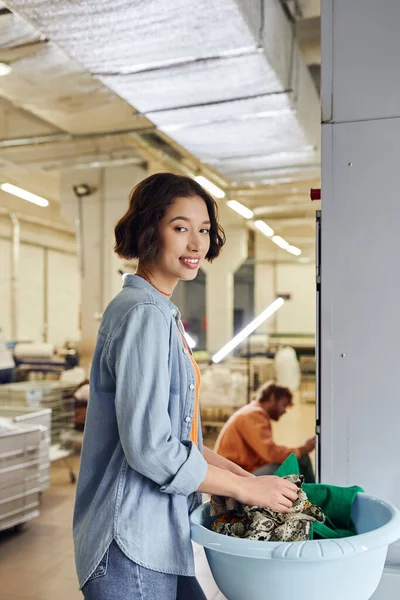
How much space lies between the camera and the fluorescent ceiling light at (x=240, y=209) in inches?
324

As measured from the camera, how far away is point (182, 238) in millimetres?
1383

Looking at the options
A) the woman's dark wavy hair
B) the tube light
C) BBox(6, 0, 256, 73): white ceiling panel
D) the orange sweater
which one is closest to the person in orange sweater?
the orange sweater

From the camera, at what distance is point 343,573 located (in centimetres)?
113

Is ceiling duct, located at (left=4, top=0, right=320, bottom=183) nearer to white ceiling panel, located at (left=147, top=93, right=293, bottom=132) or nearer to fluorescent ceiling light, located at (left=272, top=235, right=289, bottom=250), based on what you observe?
white ceiling panel, located at (left=147, top=93, right=293, bottom=132)

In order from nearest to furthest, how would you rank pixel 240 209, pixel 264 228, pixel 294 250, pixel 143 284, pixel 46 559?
pixel 143 284 < pixel 46 559 < pixel 240 209 < pixel 264 228 < pixel 294 250

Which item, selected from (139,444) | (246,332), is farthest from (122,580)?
(246,332)

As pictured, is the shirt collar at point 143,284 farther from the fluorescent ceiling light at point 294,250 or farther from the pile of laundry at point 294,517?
the fluorescent ceiling light at point 294,250

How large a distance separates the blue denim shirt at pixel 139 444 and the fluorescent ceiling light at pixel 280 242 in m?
11.8

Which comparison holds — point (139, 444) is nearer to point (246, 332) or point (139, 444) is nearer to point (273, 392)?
point (246, 332)

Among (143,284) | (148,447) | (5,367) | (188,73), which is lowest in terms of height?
(5,367)

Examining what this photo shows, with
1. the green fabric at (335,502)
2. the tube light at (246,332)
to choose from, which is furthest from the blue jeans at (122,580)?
the tube light at (246,332)

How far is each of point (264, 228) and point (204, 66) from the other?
7850 mm

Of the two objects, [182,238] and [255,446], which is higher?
[182,238]

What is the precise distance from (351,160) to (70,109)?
4230mm
